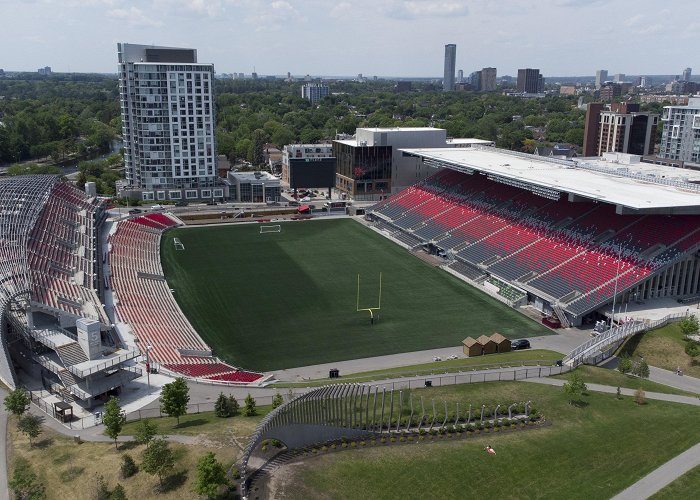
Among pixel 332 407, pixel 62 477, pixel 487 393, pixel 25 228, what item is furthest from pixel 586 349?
pixel 25 228

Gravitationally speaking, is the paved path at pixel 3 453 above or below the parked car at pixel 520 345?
above

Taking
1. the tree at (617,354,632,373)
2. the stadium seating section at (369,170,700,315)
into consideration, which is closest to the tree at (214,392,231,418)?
the tree at (617,354,632,373)

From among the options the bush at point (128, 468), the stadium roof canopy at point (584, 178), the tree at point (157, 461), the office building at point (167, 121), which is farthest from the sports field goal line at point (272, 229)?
the tree at point (157, 461)

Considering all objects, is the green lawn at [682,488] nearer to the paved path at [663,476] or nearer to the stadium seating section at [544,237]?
the paved path at [663,476]

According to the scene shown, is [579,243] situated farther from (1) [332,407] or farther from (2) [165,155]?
(2) [165,155]

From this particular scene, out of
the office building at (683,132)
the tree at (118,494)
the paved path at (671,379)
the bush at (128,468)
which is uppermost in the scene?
the office building at (683,132)

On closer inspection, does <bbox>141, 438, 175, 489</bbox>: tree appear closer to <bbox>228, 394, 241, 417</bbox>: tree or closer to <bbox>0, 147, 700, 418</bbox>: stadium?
<bbox>228, 394, 241, 417</bbox>: tree
